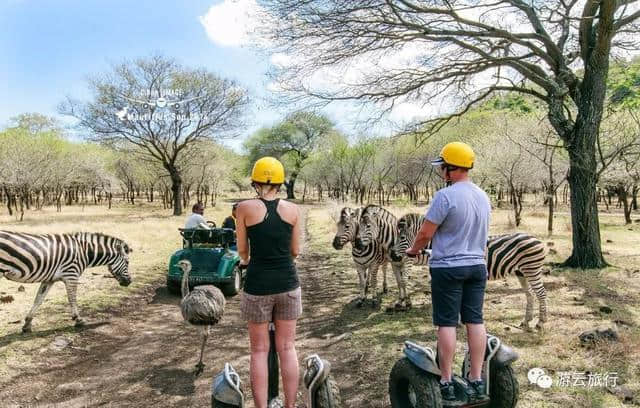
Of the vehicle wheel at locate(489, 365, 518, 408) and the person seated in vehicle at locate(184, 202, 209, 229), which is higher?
the person seated in vehicle at locate(184, 202, 209, 229)

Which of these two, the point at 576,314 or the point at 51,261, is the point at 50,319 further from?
the point at 576,314

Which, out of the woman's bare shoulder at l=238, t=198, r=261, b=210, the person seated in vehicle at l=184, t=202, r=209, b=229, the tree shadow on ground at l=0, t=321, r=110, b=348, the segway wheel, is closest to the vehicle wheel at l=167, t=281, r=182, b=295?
the person seated in vehicle at l=184, t=202, r=209, b=229

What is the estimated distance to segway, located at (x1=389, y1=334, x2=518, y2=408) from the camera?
11.2 feet

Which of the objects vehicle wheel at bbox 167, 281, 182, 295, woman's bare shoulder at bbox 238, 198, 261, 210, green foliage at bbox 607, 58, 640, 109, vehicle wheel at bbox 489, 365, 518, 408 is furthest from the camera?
green foliage at bbox 607, 58, 640, 109

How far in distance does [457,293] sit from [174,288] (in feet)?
23.7

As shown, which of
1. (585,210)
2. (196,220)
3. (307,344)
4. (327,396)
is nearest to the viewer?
(327,396)

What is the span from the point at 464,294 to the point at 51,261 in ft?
20.5

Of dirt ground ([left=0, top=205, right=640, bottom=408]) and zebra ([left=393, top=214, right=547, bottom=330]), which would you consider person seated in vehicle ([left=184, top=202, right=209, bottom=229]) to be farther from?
zebra ([left=393, top=214, right=547, bottom=330])

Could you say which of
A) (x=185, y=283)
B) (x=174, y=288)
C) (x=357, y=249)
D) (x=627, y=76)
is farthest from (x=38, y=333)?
(x=627, y=76)

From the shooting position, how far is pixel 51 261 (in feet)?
22.5

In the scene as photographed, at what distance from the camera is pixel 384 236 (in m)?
8.24

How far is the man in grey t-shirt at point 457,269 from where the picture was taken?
3461 millimetres

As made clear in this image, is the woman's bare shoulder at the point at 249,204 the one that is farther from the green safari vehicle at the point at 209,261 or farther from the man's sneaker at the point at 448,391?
the green safari vehicle at the point at 209,261

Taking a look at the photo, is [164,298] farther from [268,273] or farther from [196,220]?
[268,273]
